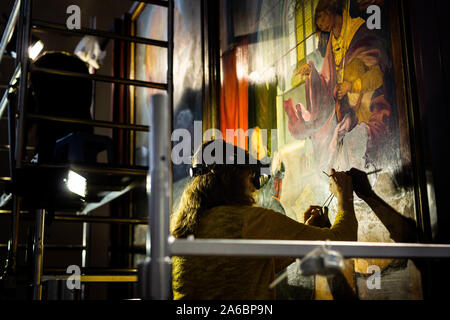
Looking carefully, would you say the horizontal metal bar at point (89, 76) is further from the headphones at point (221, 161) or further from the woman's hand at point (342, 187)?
the woman's hand at point (342, 187)

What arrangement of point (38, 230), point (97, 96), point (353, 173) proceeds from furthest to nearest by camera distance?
1. point (97, 96)
2. point (38, 230)
3. point (353, 173)

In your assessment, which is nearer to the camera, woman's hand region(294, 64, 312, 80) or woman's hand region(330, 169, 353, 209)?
woman's hand region(330, 169, 353, 209)

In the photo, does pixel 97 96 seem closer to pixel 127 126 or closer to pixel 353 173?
pixel 127 126

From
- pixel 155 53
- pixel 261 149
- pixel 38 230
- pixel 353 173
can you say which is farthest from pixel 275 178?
pixel 155 53

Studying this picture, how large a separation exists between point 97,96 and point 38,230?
4.02 meters

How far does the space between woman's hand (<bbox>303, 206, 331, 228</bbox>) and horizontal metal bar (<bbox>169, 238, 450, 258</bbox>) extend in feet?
2.73

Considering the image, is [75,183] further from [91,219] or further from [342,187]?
[342,187]

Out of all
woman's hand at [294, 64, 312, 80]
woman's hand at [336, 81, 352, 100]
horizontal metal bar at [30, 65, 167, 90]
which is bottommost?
woman's hand at [336, 81, 352, 100]

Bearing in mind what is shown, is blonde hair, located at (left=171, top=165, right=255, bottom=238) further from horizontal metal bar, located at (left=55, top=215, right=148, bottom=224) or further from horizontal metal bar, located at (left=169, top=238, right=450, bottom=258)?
horizontal metal bar, located at (left=55, top=215, right=148, bottom=224)

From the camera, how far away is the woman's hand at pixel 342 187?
218 cm

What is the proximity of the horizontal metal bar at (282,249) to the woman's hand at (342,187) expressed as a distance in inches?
27.9

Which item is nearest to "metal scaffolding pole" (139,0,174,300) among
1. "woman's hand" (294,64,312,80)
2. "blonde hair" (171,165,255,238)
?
"blonde hair" (171,165,255,238)

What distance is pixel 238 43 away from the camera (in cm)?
323

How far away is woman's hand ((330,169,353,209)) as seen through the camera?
85.7 inches
